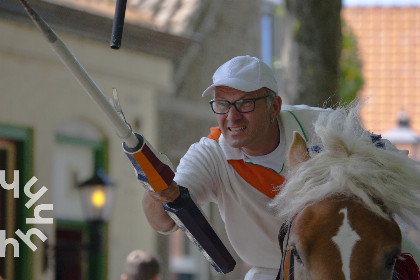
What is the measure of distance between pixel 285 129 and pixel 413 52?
73.5ft

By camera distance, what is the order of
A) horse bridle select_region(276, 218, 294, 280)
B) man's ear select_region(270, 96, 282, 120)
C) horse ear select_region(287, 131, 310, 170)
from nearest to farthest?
horse bridle select_region(276, 218, 294, 280)
horse ear select_region(287, 131, 310, 170)
man's ear select_region(270, 96, 282, 120)

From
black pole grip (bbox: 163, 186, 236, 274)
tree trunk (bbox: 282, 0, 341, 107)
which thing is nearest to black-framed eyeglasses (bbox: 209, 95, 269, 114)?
black pole grip (bbox: 163, 186, 236, 274)

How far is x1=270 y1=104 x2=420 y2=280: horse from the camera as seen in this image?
3910 millimetres

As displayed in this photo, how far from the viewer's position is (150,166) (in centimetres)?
439

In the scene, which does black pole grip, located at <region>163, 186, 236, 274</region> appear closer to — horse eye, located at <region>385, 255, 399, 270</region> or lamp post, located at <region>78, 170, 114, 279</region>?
horse eye, located at <region>385, 255, 399, 270</region>

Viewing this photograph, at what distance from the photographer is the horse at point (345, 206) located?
3910 millimetres

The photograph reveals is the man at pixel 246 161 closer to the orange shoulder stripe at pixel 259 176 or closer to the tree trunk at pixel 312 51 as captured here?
the orange shoulder stripe at pixel 259 176

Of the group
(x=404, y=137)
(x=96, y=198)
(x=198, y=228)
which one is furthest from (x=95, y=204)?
(x=198, y=228)

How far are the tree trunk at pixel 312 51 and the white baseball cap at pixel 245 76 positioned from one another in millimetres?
5941

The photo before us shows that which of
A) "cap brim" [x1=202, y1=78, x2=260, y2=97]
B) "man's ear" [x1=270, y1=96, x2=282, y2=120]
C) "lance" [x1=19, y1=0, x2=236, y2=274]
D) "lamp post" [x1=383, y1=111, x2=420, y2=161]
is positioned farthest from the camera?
"lamp post" [x1=383, y1=111, x2=420, y2=161]

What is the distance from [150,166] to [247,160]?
0.84 meters

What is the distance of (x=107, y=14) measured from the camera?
15.2 metres

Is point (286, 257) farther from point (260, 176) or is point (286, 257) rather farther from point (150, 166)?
point (260, 176)

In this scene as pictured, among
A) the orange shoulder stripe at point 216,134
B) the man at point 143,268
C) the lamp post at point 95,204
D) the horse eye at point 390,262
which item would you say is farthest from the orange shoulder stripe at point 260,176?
the lamp post at point 95,204
